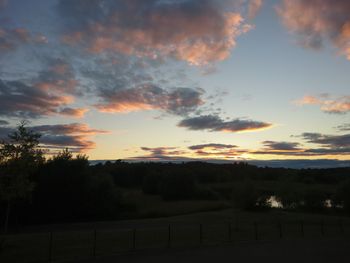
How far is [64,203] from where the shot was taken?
54594 millimetres

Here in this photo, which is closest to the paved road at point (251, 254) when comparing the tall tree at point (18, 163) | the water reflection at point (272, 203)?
the tall tree at point (18, 163)

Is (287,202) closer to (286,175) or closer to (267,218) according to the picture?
(286,175)

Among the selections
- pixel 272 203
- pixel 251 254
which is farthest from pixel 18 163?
pixel 272 203

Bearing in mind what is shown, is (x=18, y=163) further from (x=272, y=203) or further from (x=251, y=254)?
(x=272, y=203)

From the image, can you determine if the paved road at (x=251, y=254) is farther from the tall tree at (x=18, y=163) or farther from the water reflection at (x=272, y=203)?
the water reflection at (x=272, y=203)

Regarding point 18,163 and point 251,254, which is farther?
point 18,163

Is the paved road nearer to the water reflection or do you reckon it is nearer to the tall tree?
the tall tree

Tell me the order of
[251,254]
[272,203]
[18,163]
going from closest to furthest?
[251,254]
[18,163]
[272,203]

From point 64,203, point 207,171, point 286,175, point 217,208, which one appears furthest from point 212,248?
point 207,171

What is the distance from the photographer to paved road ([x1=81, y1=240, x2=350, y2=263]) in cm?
1858

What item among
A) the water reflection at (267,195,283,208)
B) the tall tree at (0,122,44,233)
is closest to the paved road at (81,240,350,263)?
the tall tree at (0,122,44,233)

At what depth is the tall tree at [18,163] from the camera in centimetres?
2781

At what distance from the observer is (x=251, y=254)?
2067 cm

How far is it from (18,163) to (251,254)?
1668 cm
